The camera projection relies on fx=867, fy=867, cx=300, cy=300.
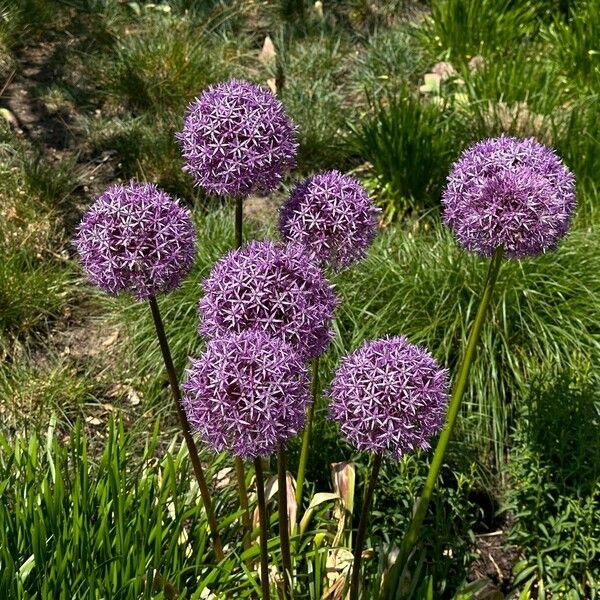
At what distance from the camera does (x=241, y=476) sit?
2859 mm

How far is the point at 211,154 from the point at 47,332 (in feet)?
8.28

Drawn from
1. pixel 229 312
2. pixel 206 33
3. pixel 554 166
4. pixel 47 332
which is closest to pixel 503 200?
pixel 554 166

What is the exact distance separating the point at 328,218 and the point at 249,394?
0.78m

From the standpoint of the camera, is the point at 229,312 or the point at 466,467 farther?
the point at 466,467

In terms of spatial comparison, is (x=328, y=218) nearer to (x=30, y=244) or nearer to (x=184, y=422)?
(x=184, y=422)

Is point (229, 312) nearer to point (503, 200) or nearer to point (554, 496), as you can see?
point (503, 200)

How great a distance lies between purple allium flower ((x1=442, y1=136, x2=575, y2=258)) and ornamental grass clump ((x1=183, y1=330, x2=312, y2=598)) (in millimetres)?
728

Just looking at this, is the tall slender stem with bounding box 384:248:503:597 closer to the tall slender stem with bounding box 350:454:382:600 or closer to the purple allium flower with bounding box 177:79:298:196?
the tall slender stem with bounding box 350:454:382:600

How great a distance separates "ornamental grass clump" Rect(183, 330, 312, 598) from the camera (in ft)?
6.93

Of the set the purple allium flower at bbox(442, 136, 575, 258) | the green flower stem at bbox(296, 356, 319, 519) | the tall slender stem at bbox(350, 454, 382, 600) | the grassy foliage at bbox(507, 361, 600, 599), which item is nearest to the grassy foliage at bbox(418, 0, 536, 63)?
the grassy foliage at bbox(507, 361, 600, 599)

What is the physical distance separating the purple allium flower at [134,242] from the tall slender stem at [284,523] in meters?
0.61

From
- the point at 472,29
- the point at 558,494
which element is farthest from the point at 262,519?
the point at 472,29

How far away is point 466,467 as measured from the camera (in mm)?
3875

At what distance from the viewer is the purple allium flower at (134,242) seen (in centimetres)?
243
